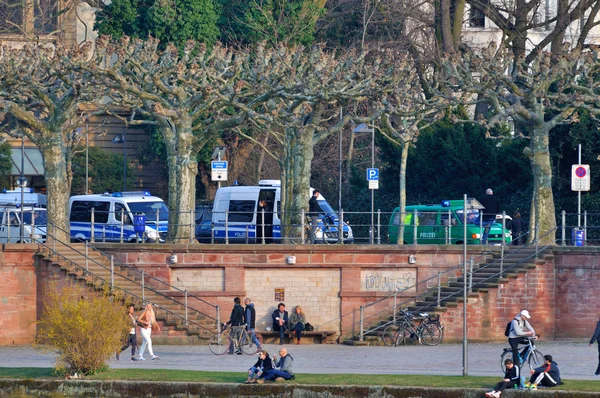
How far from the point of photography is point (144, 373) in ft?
91.4

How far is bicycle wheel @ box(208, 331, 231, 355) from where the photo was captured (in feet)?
109

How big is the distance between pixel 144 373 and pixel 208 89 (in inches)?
411

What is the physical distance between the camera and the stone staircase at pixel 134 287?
3488cm

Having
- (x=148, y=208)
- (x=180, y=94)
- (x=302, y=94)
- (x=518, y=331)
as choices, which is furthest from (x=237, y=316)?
(x=148, y=208)

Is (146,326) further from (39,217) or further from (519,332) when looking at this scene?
(39,217)

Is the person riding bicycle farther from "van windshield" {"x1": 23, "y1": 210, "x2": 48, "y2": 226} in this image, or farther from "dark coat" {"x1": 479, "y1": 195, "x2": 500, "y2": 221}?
"van windshield" {"x1": 23, "y1": 210, "x2": 48, "y2": 226}

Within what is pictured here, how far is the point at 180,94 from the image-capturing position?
36.7 m

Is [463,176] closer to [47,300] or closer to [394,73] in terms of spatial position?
[394,73]

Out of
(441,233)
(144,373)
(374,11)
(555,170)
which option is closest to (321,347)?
(441,233)

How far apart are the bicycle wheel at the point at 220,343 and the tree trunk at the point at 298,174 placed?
4.12m

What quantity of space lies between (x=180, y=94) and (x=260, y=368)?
12.0 m

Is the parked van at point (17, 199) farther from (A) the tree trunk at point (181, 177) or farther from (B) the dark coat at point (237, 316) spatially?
(B) the dark coat at point (237, 316)

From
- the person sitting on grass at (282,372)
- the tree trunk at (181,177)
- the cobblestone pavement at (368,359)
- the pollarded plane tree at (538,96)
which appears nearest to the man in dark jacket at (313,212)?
the tree trunk at (181,177)

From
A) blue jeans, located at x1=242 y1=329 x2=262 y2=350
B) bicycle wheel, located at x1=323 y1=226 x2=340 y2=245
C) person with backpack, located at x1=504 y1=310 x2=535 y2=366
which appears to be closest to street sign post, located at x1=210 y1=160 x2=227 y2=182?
bicycle wheel, located at x1=323 y1=226 x2=340 y2=245
